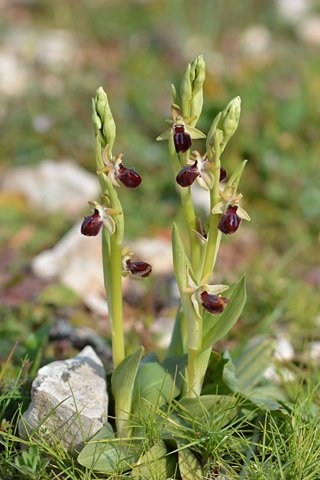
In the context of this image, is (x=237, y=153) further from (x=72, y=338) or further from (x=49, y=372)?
(x=49, y=372)

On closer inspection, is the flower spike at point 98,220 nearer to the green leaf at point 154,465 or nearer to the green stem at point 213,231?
the green stem at point 213,231

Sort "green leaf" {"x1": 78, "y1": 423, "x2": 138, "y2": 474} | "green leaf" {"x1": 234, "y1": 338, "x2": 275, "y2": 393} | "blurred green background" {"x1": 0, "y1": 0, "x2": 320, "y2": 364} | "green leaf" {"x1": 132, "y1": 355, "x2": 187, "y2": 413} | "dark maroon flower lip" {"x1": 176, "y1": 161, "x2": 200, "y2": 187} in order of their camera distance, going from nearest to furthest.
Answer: "dark maroon flower lip" {"x1": 176, "y1": 161, "x2": 200, "y2": 187} < "green leaf" {"x1": 78, "y1": 423, "x2": 138, "y2": 474} < "green leaf" {"x1": 132, "y1": 355, "x2": 187, "y2": 413} < "green leaf" {"x1": 234, "y1": 338, "x2": 275, "y2": 393} < "blurred green background" {"x1": 0, "y1": 0, "x2": 320, "y2": 364}

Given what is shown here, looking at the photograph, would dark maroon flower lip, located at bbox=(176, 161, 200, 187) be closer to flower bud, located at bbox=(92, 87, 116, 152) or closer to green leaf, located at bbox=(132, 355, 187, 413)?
flower bud, located at bbox=(92, 87, 116, 152)

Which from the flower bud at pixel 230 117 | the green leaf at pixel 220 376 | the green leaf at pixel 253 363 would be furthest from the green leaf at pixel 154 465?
the flower bud at pixel 230 117

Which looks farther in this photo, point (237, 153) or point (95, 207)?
point (237, 153)

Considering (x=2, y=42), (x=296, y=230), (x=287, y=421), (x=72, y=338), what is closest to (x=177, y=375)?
(x=287, y=421)

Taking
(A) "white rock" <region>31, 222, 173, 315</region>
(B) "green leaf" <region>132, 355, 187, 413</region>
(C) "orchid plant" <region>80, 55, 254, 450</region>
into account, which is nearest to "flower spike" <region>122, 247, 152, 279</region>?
(C) "orchid plant" <region>80, 55, 254, 450</region>

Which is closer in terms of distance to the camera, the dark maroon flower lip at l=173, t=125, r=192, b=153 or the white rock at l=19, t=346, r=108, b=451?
the dark maroon flower lip at l=173, t=125, r=192, b=153
